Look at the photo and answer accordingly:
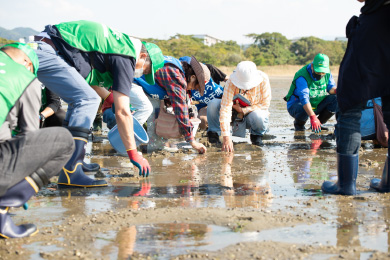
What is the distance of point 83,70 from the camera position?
4508 mm

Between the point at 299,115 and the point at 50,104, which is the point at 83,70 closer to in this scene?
the point at 50,104

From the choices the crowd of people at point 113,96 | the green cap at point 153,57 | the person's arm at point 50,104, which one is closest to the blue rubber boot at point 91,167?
the crowd of people at point 113,96

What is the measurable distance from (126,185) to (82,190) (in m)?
0.43

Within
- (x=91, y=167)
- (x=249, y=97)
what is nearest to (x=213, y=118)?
(x=249, y=97)

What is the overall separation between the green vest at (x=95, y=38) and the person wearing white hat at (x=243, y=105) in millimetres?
2144

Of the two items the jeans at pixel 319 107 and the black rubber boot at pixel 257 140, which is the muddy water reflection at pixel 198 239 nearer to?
the black rubber boot at pixel 257 140

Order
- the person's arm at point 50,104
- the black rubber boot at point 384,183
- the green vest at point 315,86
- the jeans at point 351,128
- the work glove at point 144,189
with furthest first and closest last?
1. the green vest at point 315,86
2. the person's arm at point 50,104
3. the work glove at point 144,189
4. the black rubber boot at point 384,183
5. the jeans at point 351,128

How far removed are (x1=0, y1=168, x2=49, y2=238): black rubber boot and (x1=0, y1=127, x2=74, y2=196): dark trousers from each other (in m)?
0.06

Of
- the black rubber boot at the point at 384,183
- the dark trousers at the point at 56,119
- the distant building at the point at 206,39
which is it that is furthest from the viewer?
the distant building at the point at 206,39

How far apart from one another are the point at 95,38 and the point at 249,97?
122 inches

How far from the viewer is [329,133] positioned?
804 centimetres

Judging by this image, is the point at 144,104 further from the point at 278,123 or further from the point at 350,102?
the point at 278,123

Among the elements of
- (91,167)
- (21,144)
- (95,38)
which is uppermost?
(95,38)

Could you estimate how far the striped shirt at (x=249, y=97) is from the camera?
6.24 meters
